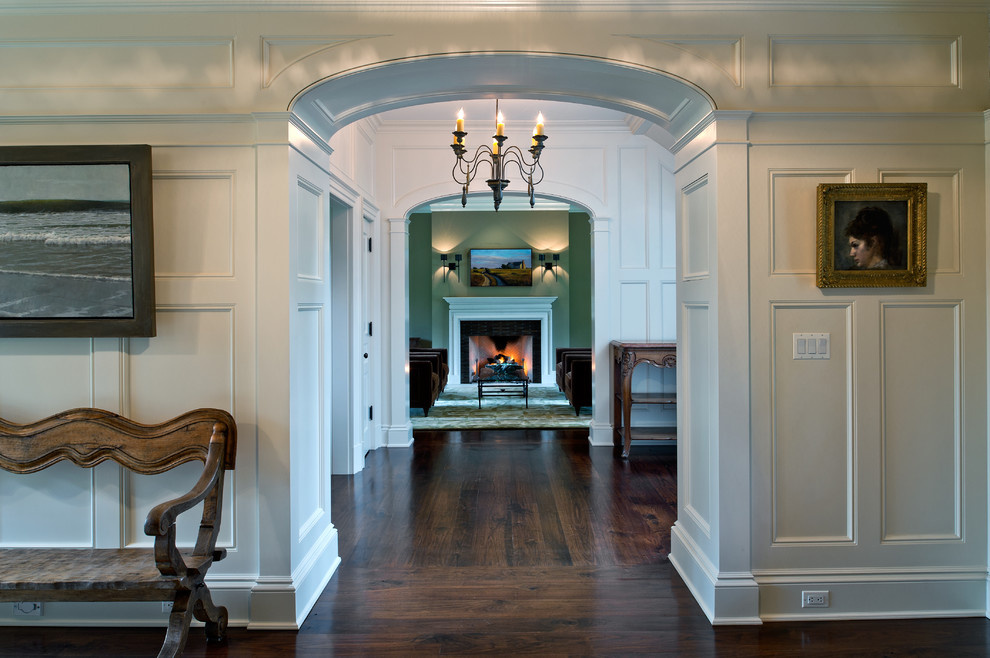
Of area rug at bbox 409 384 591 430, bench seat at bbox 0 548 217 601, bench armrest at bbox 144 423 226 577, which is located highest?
bench armrest at bbox 144 423 226 577

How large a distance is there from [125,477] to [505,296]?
887cm

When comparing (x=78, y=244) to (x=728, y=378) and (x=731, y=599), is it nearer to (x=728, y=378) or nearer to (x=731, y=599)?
(x=728, y=378)

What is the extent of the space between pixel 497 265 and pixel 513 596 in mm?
8703

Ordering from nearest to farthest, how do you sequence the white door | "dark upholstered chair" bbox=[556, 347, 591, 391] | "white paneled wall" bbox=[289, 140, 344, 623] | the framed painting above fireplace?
"white paneled wall" bbox=[289, 140, 344, 623], the white door, "dark upholstered chair" bbox=[556, 347, 591, 391], the framed painting above fireplace

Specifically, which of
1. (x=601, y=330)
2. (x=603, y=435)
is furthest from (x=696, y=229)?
(x=603, y=435)

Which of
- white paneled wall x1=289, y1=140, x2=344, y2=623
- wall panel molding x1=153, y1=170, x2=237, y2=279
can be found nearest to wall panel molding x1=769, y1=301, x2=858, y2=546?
white paneled wall x1=289, y1=140, x2=344, y2=623

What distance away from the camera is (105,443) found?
2.59m

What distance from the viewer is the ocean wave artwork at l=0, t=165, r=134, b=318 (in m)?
2.62

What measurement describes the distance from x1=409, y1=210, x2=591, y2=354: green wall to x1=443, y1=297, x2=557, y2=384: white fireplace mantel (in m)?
0.16

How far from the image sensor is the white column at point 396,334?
6.14 m

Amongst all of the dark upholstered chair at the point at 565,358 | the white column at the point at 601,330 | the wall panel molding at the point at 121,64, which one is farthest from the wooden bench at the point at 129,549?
the dark upholstered chair at the point at 565,358

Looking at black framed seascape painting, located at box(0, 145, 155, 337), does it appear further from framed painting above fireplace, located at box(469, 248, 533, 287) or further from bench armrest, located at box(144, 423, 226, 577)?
framed painting above fireplace, located at box(469, 248, 533, 287)

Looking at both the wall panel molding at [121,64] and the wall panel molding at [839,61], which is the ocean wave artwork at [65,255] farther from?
the wall panel molding at [839,61]

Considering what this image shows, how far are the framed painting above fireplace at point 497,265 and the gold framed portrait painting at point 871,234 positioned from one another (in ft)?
28.6
